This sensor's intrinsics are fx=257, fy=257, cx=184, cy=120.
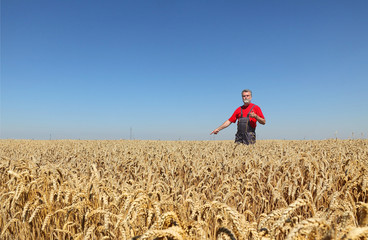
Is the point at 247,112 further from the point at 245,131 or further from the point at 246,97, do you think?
the point at 245,131

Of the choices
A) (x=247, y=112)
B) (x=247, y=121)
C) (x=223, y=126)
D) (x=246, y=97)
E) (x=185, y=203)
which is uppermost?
(x=246, y=97)

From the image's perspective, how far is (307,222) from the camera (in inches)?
39.8

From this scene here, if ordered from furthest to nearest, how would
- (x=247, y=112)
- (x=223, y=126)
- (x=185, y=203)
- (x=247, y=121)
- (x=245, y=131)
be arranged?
(x=223, y=126), (x=247, y=112), (x=245, y=131), (x=247, y=121), (x=185, y=203)

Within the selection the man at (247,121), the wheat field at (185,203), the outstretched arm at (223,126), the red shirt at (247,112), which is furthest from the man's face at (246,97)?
the wheat field at (185,203)

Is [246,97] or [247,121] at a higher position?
[246,97]

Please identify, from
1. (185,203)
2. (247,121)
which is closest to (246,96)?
(247,121)

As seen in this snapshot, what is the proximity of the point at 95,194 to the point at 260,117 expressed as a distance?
690 cm

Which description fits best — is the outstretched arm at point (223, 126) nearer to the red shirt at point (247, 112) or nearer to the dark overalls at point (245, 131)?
the red shirt at point (247, 112)

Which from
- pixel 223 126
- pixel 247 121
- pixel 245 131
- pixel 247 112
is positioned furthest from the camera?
pixel 223 126

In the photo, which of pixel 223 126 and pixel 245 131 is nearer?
pixel 245 131

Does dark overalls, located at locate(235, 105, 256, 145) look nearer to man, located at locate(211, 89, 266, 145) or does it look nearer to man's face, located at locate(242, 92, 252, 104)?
man, located at locate(211, 89, 266, 145)

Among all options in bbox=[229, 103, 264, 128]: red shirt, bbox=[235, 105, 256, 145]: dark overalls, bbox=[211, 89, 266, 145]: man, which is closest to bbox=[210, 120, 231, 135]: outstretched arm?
bbox=[211, 89, 266, 145]: man

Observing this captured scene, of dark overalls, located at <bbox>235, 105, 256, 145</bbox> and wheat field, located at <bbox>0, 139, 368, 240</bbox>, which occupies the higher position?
dark overalls, located at <bbox>235, 105, 256, 145</bbox>

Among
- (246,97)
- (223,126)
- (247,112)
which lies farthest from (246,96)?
(223,126)
